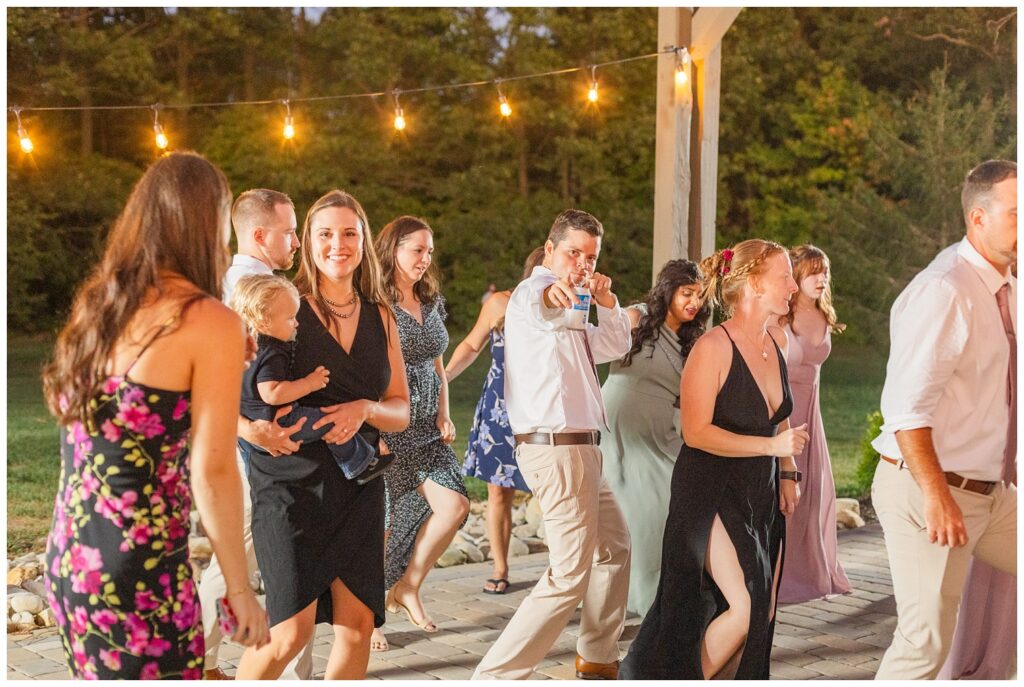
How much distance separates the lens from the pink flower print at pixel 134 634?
253 centimetres

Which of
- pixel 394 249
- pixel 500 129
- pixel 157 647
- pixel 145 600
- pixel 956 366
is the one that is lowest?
pixel 157 647

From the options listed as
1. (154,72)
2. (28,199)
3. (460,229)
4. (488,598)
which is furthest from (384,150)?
(488,598)

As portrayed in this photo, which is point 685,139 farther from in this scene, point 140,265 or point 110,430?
point 110,430

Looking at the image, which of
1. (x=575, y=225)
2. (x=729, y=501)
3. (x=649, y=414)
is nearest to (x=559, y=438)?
(x=729, y=501)

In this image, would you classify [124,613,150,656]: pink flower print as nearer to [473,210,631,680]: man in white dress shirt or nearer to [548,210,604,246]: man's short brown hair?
[473,210,631,680]: man in white dress shirt

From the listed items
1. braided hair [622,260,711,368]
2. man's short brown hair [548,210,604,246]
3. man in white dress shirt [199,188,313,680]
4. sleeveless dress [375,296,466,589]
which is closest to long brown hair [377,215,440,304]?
sleeveless dress [375,296,466,589]

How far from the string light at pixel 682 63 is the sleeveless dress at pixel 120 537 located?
4401 millimetres

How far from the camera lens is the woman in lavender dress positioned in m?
5.90

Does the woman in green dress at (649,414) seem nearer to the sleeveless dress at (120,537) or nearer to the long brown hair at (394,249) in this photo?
the long brown hair at (394,249)

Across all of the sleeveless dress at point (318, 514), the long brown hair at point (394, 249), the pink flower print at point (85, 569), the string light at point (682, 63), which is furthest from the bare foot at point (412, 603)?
the string light at point (682, 63)

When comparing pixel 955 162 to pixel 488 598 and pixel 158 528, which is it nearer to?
pixel 488 598

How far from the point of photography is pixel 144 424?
2.52 m

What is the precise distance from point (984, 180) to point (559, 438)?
65.7 inches

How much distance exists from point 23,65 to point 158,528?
15.2m
